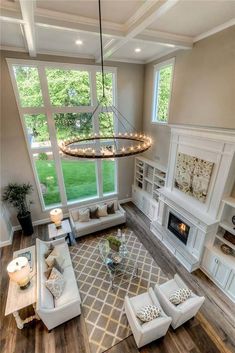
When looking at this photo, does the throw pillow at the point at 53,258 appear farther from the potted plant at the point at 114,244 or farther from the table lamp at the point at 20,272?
the potted plant at the point at 114,244

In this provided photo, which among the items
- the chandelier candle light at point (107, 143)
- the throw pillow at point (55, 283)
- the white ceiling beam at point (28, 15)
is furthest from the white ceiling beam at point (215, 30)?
the throw pillow at point (55, 283)

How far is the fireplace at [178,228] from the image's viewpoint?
4.59 m

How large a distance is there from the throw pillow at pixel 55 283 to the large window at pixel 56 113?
2487mm

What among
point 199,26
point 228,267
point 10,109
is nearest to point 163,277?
point 228,267

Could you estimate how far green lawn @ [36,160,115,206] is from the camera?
5.79 meters

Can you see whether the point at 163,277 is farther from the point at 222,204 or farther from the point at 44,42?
the point at 44,42

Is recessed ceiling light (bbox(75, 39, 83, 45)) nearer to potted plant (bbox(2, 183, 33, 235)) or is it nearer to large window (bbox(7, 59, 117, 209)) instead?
large window (bbox(7, 59, 117, 209))

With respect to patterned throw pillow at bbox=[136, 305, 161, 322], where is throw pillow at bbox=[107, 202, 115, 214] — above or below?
below

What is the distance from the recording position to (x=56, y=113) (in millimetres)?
5285

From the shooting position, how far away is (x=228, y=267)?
362 cm

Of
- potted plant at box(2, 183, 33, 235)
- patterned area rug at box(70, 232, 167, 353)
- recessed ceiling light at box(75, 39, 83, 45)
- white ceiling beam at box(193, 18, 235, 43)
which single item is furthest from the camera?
potted plant at box(2, 183, 33, 235)

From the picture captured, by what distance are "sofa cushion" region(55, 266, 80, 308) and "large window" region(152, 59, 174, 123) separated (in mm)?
4761

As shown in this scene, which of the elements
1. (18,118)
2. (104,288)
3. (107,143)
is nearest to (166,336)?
(104,288)

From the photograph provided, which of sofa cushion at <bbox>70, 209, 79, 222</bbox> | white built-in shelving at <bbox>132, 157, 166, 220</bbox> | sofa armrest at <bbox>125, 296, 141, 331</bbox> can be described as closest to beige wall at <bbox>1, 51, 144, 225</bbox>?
white built-in shelving at <bbox>132, 157, 166, 220</bbox>
